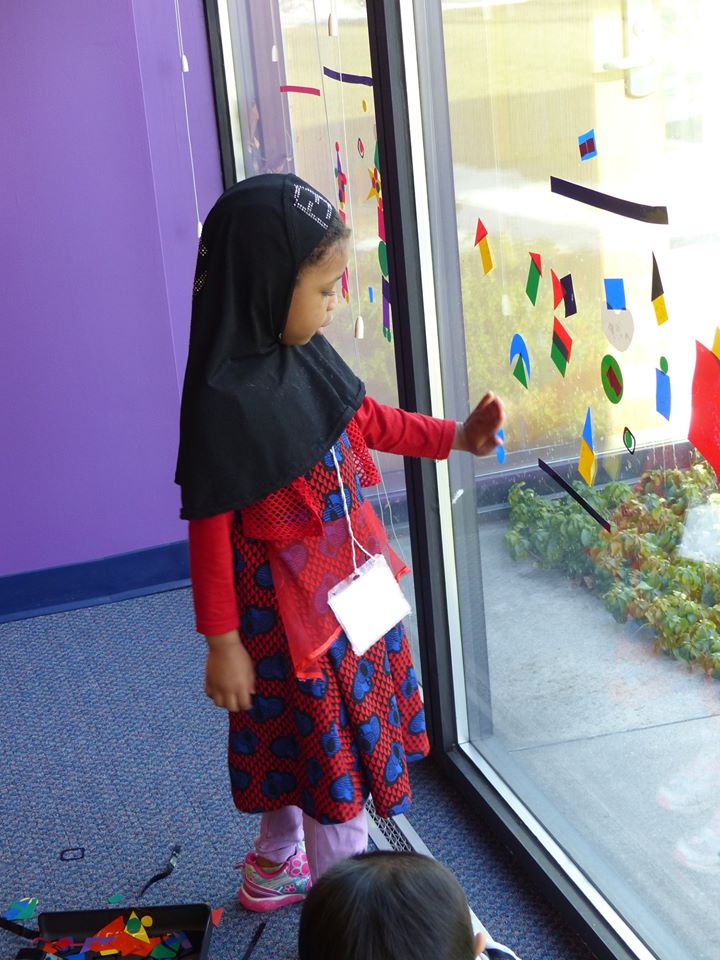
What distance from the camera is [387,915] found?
1044 millimetres

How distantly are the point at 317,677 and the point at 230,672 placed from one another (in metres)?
0.12

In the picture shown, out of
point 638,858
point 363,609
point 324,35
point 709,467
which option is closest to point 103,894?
point 363,609

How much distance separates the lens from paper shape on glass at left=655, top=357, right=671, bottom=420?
48.4 inches

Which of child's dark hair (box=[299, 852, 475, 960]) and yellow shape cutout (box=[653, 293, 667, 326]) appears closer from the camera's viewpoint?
child's dark hair (box=[299, 852, 475, 960])

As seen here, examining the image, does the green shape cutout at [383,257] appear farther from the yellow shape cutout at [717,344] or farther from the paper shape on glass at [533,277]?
the yellow shape cutout at [717,344]

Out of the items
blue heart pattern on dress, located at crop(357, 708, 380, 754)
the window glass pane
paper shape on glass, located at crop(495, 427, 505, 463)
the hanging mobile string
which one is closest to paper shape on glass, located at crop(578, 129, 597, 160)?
paper shape on glass, located at crop(495, 427, 505, 463)

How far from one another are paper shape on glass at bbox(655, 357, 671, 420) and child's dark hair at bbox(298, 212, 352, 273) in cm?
43

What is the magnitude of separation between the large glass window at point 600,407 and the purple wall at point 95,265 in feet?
5.07

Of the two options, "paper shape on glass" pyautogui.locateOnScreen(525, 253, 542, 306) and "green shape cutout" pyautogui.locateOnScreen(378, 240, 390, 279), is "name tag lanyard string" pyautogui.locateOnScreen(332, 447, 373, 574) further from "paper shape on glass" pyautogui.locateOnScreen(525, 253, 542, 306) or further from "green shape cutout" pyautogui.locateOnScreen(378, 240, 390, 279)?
"green shape cutout" pyautogui.locateOnScreen(378, 240, 390, 279)

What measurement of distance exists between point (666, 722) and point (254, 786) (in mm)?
611

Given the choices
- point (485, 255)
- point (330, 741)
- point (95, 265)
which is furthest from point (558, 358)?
point (95, 265)

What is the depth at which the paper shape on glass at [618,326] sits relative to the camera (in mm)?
1289

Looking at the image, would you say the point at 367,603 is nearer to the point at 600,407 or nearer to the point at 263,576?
the point at 263,576

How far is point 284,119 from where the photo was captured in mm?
2662
